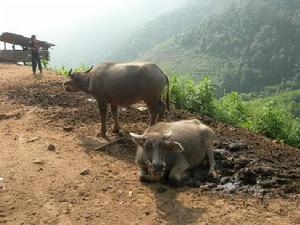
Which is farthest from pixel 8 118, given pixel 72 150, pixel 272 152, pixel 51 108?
pixel 272 152

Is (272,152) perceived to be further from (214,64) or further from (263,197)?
(214,64)

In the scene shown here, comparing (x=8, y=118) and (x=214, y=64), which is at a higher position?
(x=8, y=118)

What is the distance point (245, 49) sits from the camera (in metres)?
103

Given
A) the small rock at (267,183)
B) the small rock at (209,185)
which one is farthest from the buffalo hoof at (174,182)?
the small rock at (267,183)

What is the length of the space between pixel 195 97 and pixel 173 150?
746 cm

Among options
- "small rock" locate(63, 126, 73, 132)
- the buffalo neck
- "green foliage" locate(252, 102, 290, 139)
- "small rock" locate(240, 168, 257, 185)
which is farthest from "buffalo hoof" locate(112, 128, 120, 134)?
"green foliage" locate(252, 102, 290, 139)

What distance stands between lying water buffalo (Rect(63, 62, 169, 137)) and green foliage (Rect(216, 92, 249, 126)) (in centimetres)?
451

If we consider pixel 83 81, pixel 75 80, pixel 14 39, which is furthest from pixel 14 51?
pixel 83 81

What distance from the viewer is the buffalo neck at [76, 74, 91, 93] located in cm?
1131

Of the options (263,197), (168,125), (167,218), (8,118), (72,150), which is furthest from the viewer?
(8,118)

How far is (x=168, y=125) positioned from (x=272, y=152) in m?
2.71

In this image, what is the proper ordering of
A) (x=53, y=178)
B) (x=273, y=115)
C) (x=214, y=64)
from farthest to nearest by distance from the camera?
1. (x=214, y=64)
2. (x=273, y=115)
3. (x=53, y=178)

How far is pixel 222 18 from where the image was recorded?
411ft

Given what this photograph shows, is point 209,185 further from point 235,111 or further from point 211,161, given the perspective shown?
point 235,111
